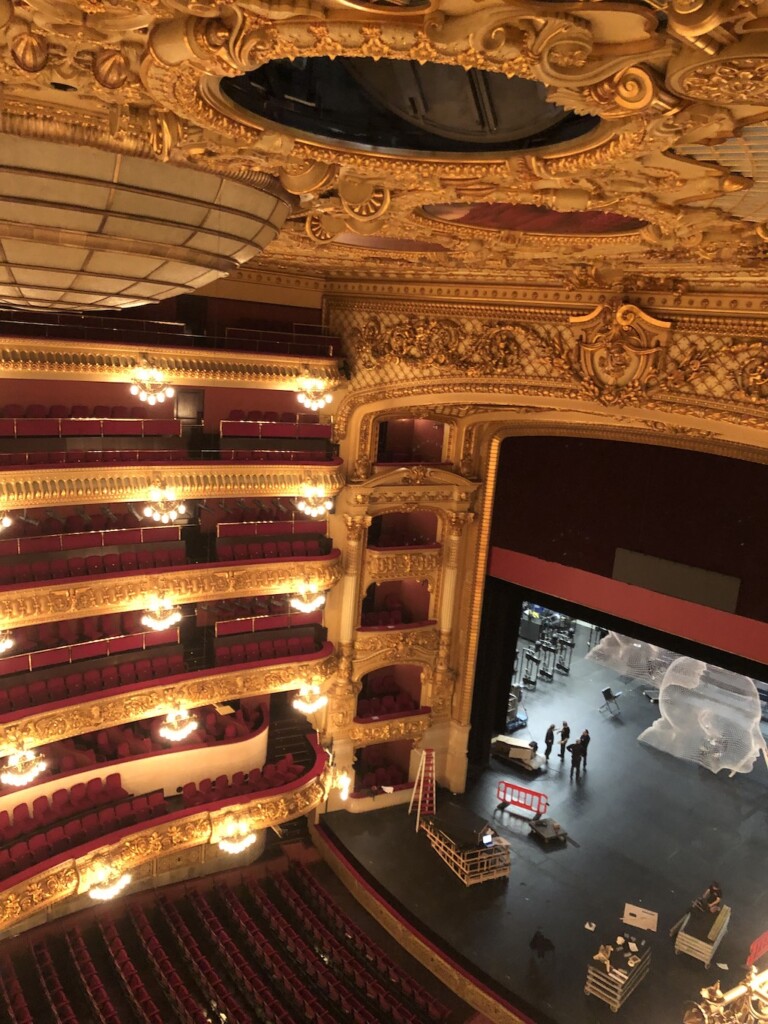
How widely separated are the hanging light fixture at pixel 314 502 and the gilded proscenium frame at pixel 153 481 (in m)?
0.10

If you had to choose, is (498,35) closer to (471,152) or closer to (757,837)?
(471,152)

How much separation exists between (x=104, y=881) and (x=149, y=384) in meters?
8.15

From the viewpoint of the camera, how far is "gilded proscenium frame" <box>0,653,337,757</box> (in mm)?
11727

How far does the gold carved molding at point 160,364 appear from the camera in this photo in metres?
11.4

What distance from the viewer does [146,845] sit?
488 inches

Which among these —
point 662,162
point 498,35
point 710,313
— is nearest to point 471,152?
point 662,162

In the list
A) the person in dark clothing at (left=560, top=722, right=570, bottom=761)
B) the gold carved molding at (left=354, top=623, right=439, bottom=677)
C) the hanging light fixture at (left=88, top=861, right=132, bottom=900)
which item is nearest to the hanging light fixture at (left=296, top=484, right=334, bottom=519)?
the gold carved molding at (left=354, top=623, right=439, bottom=677)

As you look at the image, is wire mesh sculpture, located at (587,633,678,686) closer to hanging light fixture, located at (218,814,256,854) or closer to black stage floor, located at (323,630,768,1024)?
black stage floor, located at (323,630,768,1024)

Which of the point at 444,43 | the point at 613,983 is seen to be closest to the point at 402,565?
the point at 613,983

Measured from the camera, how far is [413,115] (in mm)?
4297

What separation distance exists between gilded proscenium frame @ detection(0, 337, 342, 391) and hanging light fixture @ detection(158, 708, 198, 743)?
5.98 meters

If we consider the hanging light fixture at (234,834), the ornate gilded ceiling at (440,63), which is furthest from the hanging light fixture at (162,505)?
the ornate gilded ceiling at (440,63)

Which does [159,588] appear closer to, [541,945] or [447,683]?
[447,683]

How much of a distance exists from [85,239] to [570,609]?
1333 centimetres
